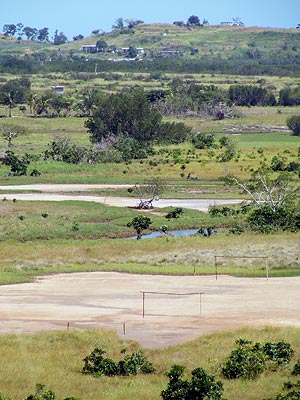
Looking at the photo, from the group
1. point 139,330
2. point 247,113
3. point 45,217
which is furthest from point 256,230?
point 247,113

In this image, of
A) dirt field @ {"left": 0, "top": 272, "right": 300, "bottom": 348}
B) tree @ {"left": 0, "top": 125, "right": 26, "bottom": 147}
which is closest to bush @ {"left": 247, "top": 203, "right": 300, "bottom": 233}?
dirt field @ {"left": 0, "top": 272, "right": 300, "bottom": 348}

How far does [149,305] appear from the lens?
45000mm

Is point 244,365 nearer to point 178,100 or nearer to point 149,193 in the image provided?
point 149,193

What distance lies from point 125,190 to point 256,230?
A: 974 inches

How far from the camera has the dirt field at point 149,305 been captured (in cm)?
4047

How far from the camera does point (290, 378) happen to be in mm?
31688

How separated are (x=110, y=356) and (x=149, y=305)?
9475mm

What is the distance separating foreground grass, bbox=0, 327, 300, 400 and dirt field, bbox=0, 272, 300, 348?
1.71m

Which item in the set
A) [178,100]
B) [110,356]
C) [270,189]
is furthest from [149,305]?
[178,100]

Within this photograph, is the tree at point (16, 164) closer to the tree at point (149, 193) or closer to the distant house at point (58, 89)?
the tree at point (149, 193)

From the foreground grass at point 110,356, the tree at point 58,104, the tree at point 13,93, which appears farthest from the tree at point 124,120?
the foreground grass at point 110,356

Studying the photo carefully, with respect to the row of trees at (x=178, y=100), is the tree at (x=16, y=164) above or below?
above

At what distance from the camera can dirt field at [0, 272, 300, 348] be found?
133ft

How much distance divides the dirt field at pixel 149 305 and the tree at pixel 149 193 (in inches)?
1069
